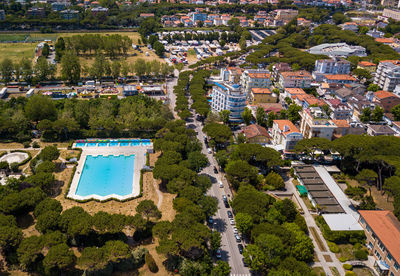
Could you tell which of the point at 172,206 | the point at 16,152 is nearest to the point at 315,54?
the point at 172,206

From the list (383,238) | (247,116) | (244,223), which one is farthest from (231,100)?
(383,238)

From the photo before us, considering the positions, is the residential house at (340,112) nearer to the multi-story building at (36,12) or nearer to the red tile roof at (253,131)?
the red tile roof at (253,131)

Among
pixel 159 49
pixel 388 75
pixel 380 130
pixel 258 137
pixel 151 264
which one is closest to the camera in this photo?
pixel 151 264

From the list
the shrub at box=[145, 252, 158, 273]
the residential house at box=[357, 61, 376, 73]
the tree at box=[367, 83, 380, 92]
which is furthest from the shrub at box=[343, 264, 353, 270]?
the residential house at box=[357, 61, 376, 73]

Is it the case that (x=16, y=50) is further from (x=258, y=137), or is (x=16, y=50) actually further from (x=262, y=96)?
(x=258, y=137)

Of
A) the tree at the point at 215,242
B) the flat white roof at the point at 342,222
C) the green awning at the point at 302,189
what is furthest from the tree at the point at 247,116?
the tree at the point at 215,242

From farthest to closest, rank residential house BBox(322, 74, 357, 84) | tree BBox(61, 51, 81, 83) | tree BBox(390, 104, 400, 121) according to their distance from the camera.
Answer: residential house BBox(322, 74, 357, 84) < tree BBox(61, 51, 81, 83) < tree BBox(390, 104, 400, 121)

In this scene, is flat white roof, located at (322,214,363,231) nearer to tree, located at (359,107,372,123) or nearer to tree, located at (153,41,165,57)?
tree, located at (359,107,372,123)
